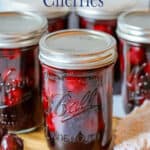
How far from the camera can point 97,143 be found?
21.3 inches

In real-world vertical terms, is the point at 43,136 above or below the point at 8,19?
below

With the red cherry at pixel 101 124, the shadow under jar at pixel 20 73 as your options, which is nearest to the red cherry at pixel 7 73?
the shadow under jar at pixel 20 73

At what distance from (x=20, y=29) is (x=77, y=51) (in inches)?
3.9

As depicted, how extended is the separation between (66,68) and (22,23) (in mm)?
125

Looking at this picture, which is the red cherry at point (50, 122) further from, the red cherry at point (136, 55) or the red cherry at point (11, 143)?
the red cherry at point (136, 55)

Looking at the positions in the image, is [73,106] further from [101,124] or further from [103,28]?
[103,28]

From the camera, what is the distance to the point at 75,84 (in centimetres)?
51

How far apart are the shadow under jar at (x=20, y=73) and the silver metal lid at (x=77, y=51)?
0.03m

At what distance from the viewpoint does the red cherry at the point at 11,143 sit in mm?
537

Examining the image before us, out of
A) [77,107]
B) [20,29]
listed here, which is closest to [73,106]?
[77,107]

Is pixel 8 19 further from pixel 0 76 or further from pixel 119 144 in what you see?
pixel 119 144

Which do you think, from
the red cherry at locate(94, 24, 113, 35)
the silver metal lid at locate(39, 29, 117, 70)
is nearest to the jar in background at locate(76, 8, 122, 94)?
the red cherry at locate(94, 24, 113, 35)

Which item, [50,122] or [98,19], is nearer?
[50,122]

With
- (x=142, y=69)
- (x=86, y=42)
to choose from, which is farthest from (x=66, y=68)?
(x=142, y=69)
